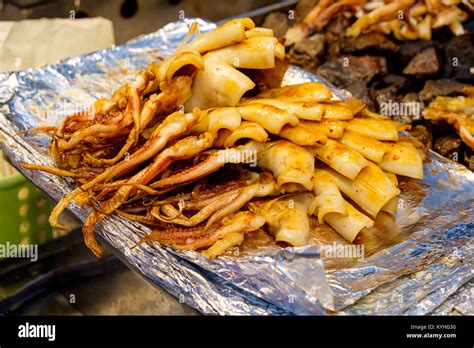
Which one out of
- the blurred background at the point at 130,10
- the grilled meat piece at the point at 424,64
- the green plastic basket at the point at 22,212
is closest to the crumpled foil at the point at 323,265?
the green plastic basket at the point at 22,212

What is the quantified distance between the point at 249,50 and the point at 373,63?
1.25 metres

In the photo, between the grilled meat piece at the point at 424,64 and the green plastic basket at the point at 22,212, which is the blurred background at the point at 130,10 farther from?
the green plastic basket at the point at 22,212

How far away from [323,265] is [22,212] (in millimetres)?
1755

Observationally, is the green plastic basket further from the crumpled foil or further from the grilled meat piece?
the grilled meat piece

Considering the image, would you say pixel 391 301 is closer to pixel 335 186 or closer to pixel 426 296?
pixel 426 296

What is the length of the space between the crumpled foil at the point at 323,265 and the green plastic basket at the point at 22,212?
0.96 feet

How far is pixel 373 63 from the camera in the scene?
389 centimetres

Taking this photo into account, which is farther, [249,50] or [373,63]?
[373,63]

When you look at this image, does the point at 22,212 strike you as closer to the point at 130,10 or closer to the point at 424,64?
the point at 130,10

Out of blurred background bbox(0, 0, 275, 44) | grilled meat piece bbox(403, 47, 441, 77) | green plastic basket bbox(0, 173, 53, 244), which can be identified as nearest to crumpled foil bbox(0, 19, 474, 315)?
green plastic basket bbox(0, 173, 53, 244)

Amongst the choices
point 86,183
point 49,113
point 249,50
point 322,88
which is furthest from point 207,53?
point 49,113

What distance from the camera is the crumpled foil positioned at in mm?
2338

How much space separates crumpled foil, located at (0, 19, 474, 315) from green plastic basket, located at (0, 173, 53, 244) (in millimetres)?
293

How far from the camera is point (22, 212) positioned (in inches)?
134
